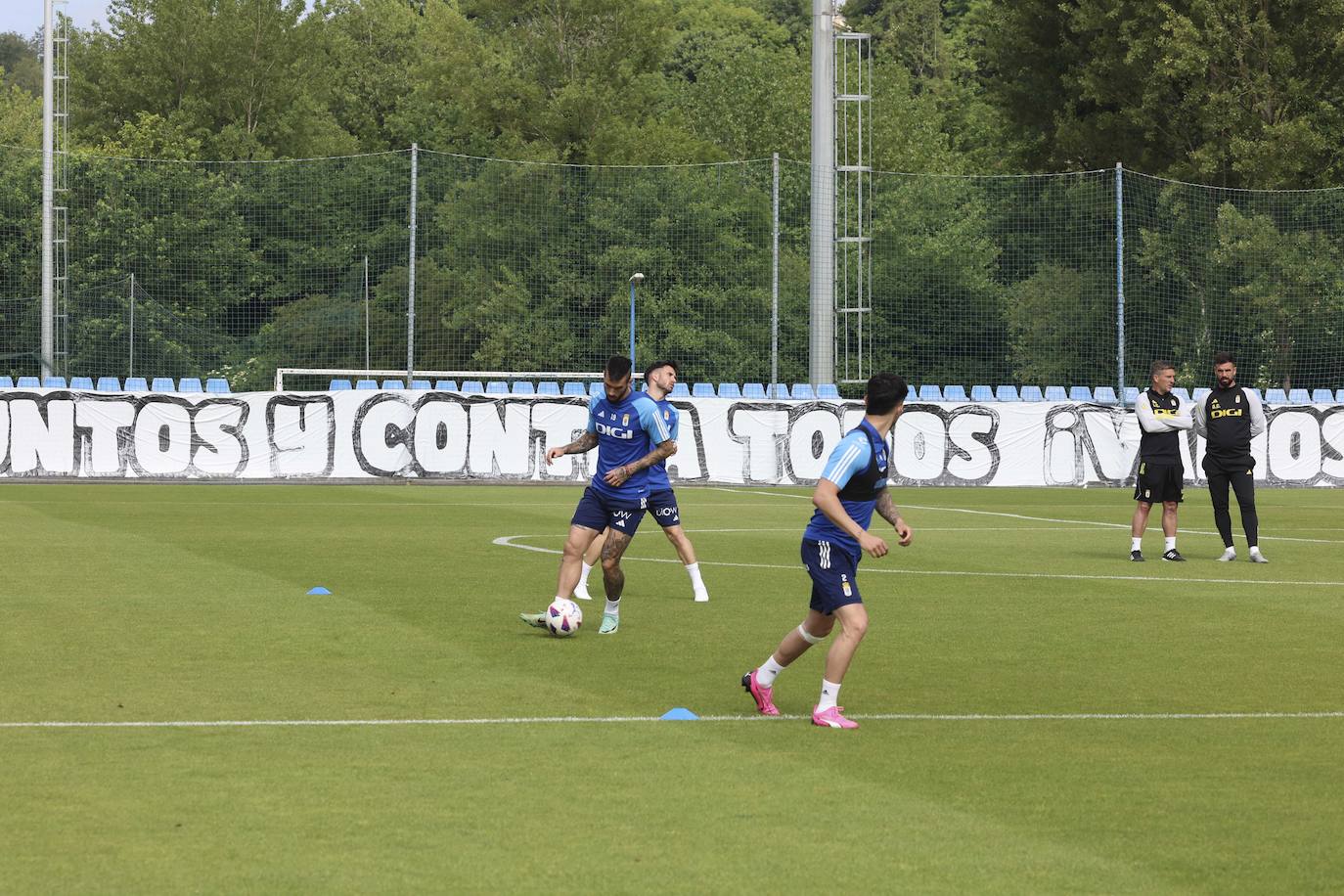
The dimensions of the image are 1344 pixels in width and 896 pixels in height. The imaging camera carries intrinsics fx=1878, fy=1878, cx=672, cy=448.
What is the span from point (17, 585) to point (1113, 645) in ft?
29.2

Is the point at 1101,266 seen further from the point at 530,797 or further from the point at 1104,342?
the point at 530,797

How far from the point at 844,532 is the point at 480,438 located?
25.1m

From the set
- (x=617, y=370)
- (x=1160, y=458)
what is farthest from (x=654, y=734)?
(x=1160, y=458)

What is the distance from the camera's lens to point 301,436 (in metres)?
33.9

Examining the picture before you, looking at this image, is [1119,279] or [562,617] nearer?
[562,617]

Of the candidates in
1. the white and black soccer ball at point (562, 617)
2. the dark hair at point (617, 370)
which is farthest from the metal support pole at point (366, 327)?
the white and black soccer ball at point (562, 617)

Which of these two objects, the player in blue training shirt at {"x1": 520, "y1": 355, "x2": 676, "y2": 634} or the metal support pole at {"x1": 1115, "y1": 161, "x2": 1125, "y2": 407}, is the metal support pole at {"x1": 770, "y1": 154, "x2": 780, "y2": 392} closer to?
the metal support pole at {"x1": 1115, "y1": 161, "x2": 1125, "y2": 407}

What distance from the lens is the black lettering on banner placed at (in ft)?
111

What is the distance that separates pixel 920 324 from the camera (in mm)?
42969

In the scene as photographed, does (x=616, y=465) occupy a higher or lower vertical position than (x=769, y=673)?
higher

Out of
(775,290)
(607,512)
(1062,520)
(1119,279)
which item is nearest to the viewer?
(607,512)

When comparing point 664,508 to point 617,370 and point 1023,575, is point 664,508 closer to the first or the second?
point 617,370

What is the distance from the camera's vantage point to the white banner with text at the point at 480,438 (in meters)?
33.5

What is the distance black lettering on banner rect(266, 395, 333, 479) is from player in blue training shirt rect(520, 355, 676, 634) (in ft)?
67.8
